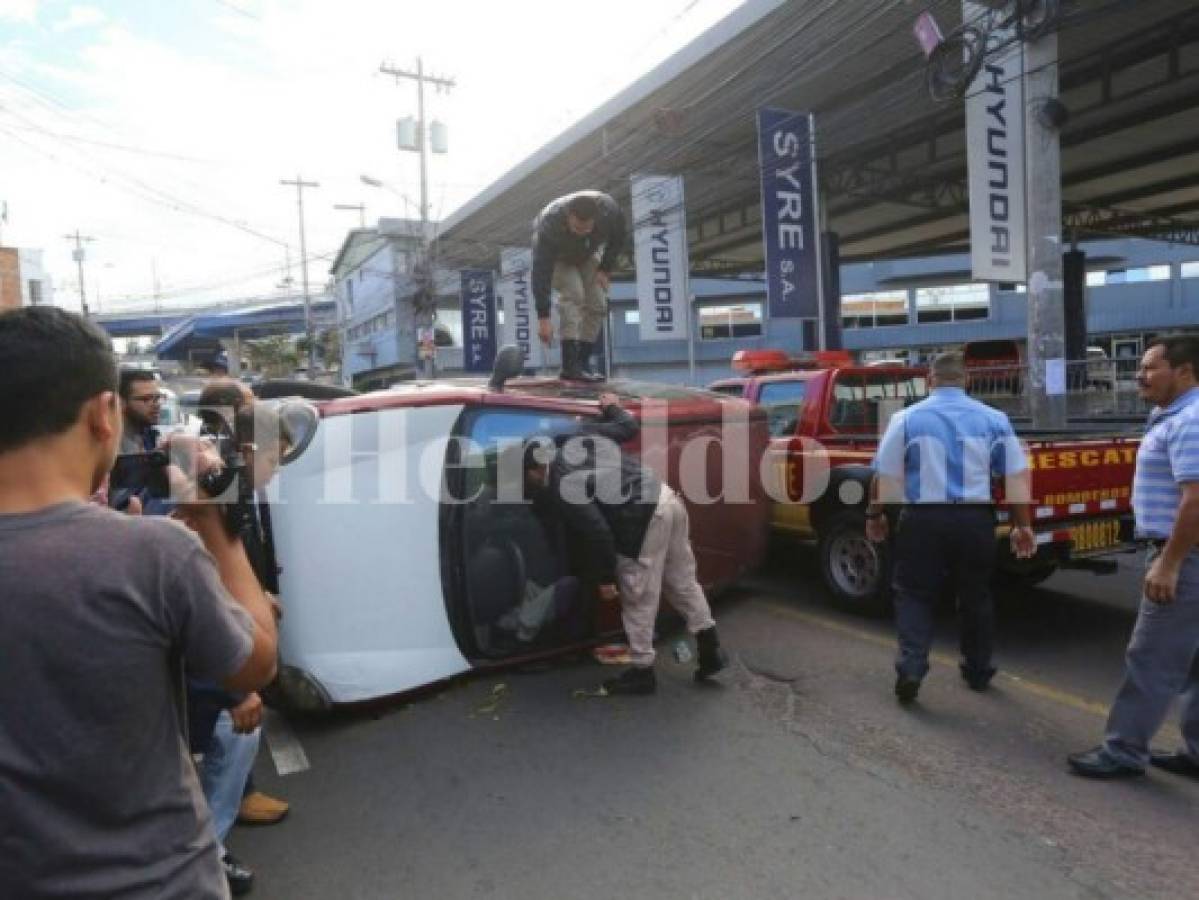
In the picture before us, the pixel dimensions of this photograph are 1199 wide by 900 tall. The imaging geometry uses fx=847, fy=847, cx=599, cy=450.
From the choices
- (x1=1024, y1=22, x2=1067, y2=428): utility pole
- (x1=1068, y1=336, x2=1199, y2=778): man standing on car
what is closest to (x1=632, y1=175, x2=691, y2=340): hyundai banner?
(x1=1024, y1=22, x2=1067, y2=428): utility pole

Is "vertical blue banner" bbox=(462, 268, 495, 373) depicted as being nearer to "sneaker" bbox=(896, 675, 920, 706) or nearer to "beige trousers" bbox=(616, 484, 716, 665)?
"beige trousers" bbox=(616, 484, 716, 665)

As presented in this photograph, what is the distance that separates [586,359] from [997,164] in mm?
6459

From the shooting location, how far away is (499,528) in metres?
4.20

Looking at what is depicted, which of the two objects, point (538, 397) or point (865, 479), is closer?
point (538, 397)

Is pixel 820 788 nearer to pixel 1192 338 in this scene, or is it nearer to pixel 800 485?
pixel 1192 338

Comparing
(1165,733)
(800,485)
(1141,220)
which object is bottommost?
(1165,733)

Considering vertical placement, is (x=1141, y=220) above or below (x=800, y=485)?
above

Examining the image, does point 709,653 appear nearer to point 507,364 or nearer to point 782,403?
point 507,364

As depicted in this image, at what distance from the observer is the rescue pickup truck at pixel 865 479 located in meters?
4.89

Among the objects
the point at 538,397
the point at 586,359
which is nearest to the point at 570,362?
the point at 586,359

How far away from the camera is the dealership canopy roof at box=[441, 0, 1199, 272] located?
1259 centimetres

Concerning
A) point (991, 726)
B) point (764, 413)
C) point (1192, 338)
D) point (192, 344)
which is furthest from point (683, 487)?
point (192, 344)

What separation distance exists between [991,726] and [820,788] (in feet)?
3.49

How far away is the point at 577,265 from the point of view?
6.08 m
